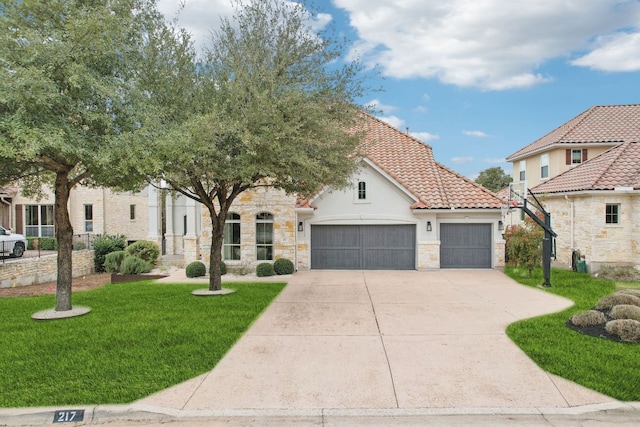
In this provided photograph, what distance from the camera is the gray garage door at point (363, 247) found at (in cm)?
1891

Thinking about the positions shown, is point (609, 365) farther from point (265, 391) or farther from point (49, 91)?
point (49, 91)

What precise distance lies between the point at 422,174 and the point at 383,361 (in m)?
14.2

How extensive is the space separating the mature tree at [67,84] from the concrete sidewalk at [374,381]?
492 centimetres

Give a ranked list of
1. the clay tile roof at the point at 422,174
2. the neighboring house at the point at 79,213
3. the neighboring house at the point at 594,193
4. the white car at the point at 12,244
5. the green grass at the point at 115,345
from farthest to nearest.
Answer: the neighboring house at the point at 79,213 → the white car at the point at 12,244 → the clay tile roof at the point at 422,174 → the neighboring house at the point at 594,193 → the green grass at the point at 115,345

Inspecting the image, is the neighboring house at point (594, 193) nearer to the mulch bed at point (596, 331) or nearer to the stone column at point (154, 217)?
the mulch bed at point (596, 331)

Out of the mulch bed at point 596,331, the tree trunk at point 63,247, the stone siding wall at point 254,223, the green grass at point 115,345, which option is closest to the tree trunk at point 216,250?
the green grass at point 115,345

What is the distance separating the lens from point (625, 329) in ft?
26.8

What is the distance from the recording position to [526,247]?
15.5 m

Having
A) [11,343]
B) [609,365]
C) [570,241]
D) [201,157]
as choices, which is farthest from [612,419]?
[570,241]

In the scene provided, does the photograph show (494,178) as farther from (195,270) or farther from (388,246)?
(195,270)

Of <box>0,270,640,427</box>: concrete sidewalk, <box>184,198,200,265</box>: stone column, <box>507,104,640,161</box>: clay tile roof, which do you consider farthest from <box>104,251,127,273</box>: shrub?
<box>507,104,640,161</box>: clay tile roof

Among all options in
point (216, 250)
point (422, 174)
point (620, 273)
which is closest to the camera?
point (216, 250)

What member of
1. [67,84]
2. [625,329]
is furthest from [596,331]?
[67,84]

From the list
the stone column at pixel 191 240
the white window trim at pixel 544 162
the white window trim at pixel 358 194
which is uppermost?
the white window trim at pixel 544 162
